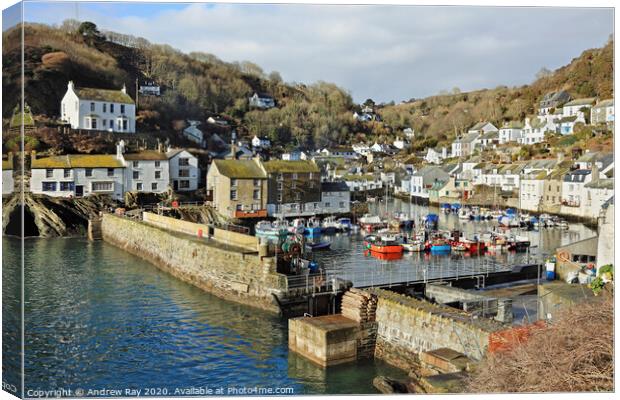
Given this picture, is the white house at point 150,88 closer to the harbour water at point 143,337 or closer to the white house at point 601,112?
the harbour water at point 143,337

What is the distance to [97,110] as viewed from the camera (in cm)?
3456

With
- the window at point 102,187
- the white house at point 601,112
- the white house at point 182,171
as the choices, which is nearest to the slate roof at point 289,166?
the white house at point 182,171

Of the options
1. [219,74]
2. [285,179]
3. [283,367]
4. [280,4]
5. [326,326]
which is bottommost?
[283,367]

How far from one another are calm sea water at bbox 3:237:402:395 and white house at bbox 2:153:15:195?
727mm

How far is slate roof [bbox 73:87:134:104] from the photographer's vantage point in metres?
34.3

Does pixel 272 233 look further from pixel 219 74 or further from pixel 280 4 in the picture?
pixel 219 74

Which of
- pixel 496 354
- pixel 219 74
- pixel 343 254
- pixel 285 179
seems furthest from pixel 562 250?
pixel 219 74

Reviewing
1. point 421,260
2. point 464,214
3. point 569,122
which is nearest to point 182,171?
point 421,260

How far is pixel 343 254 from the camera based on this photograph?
23062 mm

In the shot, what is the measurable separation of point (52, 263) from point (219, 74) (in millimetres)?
29878

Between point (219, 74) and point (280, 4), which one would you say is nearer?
point (280, 4)

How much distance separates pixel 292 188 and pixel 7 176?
24.1m

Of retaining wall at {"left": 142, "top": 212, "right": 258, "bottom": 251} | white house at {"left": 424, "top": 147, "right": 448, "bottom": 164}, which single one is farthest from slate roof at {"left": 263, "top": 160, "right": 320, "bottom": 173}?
white house at {"left": 424, "top": 147, "right": 448, "bottom": 164}

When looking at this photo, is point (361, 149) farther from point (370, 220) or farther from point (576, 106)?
point (370, 220)
